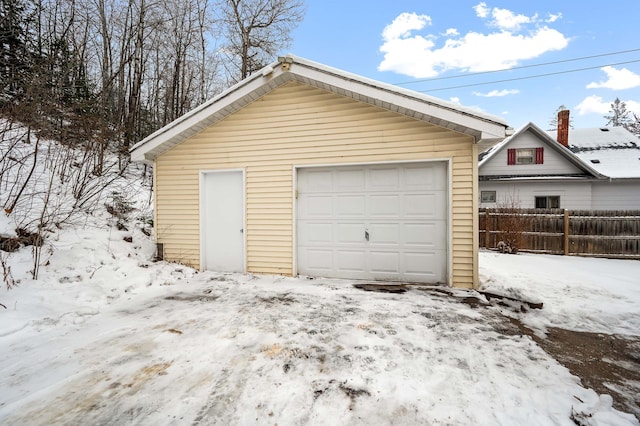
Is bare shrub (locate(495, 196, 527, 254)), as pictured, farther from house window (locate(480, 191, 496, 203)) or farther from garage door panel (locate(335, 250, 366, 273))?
garage door panel (locate(335, 250, 366, 273))

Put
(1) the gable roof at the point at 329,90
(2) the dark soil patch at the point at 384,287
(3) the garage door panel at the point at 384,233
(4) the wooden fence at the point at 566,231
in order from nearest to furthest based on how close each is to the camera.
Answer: (1) the gable roof at the point at 329,90 < (2) the dark soil patch at the point at 384,287 < (3) the garage door panel at the point at 384,233 < (4) the wooden fence at the point at 566,231

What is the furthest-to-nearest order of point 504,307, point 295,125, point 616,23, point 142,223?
1. point 616,23
2. point 142,223
3. point 295,125
4. point 504,307

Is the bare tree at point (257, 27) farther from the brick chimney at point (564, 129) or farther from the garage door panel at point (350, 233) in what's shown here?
the brick chimney at point (564, 129)

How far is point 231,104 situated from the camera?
20.0 feet

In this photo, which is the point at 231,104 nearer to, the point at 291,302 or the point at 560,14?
the point at 291,302

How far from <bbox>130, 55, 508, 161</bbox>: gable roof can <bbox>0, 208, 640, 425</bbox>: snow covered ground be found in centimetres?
276

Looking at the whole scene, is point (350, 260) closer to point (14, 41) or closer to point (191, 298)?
point (191, 298)

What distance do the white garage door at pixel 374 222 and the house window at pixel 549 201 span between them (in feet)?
36.8

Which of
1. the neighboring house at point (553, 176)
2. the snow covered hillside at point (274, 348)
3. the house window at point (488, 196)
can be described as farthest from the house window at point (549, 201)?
the snow covered hillside at point (274, 348)

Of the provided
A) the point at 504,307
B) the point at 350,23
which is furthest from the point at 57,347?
the point at 350,23

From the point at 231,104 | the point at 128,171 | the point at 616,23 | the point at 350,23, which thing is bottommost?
the point at 128,171

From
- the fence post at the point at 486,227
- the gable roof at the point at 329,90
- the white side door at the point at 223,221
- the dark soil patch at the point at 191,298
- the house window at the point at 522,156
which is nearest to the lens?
the dark soil patch at the point at 191,298

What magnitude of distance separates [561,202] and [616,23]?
696 cm

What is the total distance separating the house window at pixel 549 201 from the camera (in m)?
12.9
